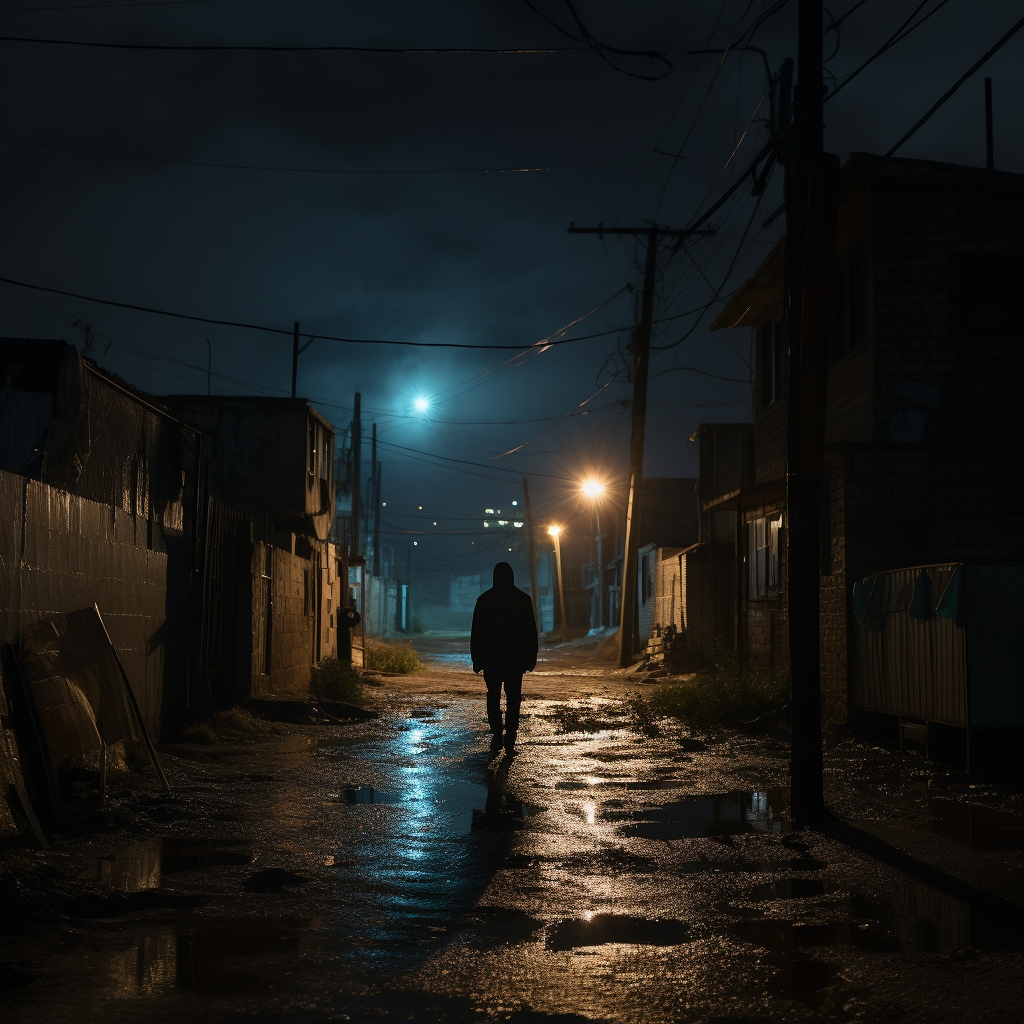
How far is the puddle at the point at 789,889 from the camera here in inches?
219

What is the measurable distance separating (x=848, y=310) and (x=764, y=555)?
5035 millimetres

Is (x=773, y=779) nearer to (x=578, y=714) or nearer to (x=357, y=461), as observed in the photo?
(x=578, y=714)

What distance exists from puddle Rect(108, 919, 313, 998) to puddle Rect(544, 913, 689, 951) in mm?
1154

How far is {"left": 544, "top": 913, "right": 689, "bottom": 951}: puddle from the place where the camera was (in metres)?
4.72

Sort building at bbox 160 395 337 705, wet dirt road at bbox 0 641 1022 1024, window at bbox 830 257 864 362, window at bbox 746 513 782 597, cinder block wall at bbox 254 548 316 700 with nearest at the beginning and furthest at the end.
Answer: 1. wet dirt road at bbox 0 641 1022 1024
2. building at bbox 160 395 337 705
3. window at bbox 830 257 864 362
4. cinder block wall at bbox 254 548 316 700
5. window at bbox 746 513 782 597

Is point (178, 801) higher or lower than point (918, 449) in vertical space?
lower

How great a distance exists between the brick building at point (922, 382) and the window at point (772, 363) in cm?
365

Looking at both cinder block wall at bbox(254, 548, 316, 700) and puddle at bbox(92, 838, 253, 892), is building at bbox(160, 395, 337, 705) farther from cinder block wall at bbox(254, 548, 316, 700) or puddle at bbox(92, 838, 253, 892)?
puddle at bbox(92, 838, 253, 892)

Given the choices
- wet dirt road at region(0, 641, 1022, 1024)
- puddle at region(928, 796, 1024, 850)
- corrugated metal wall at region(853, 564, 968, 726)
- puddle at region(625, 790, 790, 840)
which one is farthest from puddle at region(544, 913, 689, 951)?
corrugated metal wall at region(853, 564, 968, 726)

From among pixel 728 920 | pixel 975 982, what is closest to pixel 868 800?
pixel 728 920

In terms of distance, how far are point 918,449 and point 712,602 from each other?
43.0ft

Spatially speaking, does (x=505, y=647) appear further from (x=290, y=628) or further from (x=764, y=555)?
(x=764, y=555)

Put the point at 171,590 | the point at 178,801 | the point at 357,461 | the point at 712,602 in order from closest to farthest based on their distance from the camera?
the point at 178,801 < the point at 171,590 < the point at 712,602 < the point at 357,461

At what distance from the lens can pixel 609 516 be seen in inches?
2260
